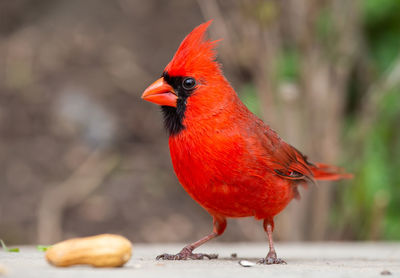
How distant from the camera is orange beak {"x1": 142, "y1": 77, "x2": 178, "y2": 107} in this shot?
2.50m

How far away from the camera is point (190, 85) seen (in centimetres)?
250

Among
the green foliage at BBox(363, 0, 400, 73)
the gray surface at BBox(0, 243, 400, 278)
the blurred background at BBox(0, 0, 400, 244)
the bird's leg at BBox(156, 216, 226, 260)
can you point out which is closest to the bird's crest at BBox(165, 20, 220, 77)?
the bird's leg at BBox(156, 216, 226, 260)

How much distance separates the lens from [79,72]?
659cm

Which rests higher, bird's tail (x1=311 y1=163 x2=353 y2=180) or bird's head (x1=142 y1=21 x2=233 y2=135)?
bird's head (x1=142 y1=21 x2=233 y2=135)

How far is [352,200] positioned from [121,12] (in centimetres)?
394

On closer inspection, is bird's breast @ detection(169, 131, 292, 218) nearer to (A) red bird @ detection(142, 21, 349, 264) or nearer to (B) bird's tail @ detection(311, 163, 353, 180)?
(A) red bird @ detection(142, 21, 349, 264)

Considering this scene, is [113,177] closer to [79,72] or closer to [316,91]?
[79,72]

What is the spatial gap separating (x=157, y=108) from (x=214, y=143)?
3669 mm

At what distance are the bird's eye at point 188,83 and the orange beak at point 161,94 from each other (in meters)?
0.05

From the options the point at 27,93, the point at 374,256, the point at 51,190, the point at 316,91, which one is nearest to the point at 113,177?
the point at 51,190

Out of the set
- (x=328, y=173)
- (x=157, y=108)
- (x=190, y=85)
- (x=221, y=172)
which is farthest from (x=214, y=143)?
(x=157, y=108)

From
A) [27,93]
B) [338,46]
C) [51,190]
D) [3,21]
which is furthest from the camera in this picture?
[3,21]

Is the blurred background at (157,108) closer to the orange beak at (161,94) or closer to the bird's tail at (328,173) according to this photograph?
the bird's tail at (328,173)

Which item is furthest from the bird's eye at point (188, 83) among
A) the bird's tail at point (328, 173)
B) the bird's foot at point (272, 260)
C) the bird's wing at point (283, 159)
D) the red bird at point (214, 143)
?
the bird's tail at point (328, 173)
